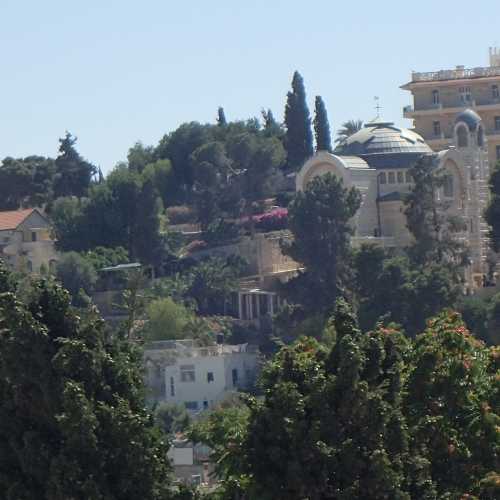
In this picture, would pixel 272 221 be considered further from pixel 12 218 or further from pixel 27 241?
pixel 12 218

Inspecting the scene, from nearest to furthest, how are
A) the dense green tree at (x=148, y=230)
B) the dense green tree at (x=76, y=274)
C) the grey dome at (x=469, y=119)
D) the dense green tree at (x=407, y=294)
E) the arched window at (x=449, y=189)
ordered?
the dense green tree at (x=407, y=294)
the arched window at (x=449, y=189)
the dense green tree at (x=76, y=274)
the grey dome at (x=469, y=119)
the dense green tree at (x=148, y=230)

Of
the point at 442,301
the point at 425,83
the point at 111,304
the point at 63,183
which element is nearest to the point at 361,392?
the point at 442,301

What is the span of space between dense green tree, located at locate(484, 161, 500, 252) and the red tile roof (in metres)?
23.4

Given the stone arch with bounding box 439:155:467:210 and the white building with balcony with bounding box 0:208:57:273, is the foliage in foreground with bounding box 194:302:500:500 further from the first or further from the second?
the white building with balcony with bounding box 0:208:57:273

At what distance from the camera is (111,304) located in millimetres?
86812

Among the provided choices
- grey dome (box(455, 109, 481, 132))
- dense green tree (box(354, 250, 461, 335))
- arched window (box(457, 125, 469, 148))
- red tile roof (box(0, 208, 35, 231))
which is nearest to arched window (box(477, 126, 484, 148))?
grey dome (box(455, 109, 481, 132))

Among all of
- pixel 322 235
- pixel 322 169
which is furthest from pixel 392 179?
pixel 322 235

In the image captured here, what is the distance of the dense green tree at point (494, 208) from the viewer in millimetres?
79250

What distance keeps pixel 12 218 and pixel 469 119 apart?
21.2 metres

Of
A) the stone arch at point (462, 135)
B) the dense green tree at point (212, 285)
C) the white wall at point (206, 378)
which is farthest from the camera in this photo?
the dense green tree at point (212, 285)

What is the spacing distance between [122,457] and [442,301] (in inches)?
1628

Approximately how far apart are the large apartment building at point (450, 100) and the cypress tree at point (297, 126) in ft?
25.6

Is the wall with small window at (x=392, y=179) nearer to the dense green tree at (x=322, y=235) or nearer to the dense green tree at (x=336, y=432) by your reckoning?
the dense green tree at (x=322, y=235)

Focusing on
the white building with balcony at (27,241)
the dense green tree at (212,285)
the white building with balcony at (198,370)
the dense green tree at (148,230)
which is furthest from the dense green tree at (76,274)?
the white building with balcony at (198,370)
